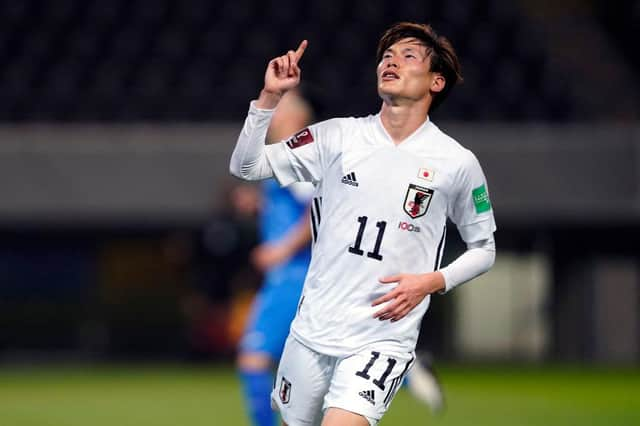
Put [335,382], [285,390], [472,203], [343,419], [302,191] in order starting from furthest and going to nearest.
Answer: [302,191], [285,390], [472,203], [335,382], [343,419]

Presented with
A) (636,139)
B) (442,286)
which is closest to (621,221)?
(636,139)

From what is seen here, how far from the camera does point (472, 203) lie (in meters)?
5.02

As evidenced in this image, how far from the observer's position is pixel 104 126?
55.1 feet

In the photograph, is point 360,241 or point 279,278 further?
point 279,278

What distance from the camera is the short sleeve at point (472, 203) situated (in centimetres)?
500

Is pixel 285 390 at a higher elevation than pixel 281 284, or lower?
lower

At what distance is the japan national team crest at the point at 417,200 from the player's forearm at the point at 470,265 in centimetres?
24

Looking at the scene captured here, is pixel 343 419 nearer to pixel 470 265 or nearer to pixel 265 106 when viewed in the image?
pixel 470 265

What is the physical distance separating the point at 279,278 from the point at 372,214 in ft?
7.57

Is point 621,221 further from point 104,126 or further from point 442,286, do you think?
point 442,286

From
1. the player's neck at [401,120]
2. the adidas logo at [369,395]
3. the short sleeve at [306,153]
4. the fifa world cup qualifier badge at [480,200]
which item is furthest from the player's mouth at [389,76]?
the adidas logo at [369,395]

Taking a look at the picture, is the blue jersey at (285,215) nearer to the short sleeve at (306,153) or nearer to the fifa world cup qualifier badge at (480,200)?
the short sleeve at (306,153)

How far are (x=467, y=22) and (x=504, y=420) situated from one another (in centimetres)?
1008

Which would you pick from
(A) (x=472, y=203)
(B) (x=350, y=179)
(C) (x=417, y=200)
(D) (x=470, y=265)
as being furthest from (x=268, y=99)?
(D) (x=470, y=265)
